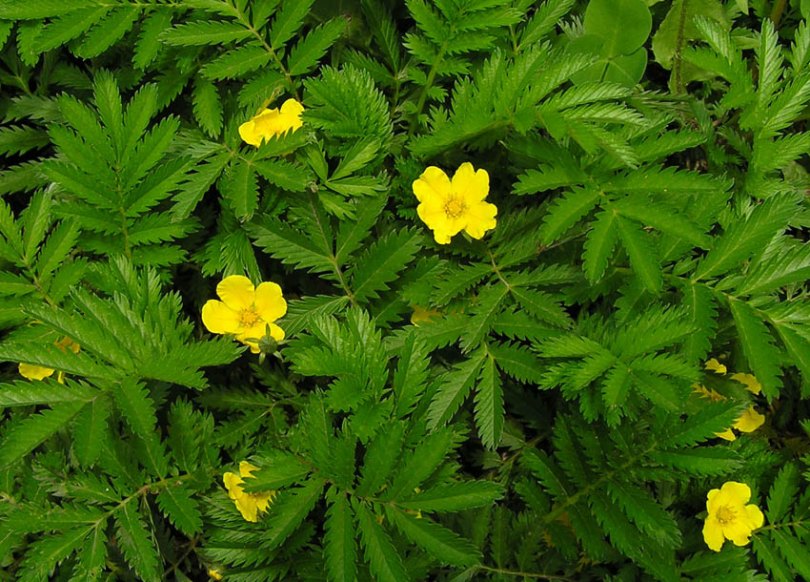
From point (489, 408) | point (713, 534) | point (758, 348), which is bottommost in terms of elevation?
point (713, 534)

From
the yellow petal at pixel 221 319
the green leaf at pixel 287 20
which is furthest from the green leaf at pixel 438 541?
the green leaf at pixel 287 20

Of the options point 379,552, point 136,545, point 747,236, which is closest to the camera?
point 379,552

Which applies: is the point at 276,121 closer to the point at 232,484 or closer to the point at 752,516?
the point at 232,484

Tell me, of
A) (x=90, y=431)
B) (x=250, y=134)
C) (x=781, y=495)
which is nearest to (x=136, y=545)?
(x=90, y=431)

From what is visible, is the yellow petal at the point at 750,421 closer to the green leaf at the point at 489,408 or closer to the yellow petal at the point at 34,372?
the green leaf at the point at 489,408

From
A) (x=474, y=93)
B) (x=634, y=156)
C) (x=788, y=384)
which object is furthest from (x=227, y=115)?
(x=788, y=384)
